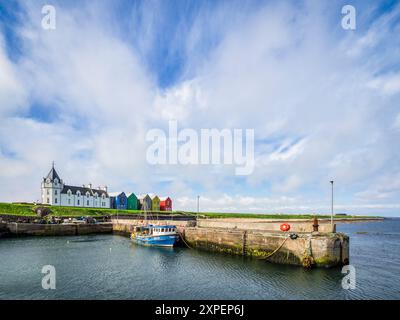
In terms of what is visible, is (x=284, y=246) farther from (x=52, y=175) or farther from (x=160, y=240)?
(x=52, y=175)

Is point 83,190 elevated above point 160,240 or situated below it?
above

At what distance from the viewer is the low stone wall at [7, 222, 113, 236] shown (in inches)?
1993

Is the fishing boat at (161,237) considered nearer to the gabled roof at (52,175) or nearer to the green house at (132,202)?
the gabled roof at (52,175)

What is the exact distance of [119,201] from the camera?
111 m

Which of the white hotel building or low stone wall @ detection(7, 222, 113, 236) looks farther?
the white hotel building

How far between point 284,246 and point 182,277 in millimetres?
11478

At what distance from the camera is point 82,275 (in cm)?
2375

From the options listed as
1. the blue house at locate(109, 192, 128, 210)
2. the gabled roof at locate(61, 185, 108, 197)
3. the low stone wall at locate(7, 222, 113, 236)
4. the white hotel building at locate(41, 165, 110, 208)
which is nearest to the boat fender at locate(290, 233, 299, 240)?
the low stone wall at locate(7, 222, 113, 236)

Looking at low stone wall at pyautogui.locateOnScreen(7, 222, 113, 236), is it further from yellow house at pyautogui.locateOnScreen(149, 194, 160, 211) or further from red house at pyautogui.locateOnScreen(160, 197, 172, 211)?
red house at pyautogui.locateOnScreen(160, 197, 172, 211)

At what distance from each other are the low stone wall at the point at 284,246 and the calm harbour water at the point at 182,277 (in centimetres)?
124

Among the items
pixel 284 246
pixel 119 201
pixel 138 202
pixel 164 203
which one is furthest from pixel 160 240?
pixel 164 203
